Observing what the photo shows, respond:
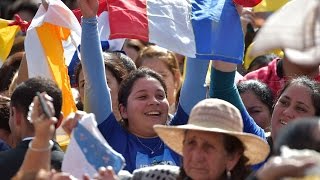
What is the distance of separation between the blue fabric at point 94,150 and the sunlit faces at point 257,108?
2.40 metres

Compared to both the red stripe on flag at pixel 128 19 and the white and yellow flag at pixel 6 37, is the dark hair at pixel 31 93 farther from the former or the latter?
the white and yellow flag at pixel 6 37

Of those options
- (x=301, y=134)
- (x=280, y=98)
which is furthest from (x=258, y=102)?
(x=301, y=134)

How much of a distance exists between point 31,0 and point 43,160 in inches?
342

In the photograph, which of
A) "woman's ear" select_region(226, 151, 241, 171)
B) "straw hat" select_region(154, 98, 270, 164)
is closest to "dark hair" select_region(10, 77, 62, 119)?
"straw hat" select_region(154, 98, 270, 164)

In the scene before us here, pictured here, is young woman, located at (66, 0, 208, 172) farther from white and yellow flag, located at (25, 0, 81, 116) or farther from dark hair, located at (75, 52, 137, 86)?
dark hair, located at (75, 52, 137, 86)

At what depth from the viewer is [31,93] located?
704 cm

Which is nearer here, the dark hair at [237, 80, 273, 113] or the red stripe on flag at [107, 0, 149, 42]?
the red stripe on flag at [107, 0, 149, 42]

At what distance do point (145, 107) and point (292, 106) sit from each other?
3.01ft

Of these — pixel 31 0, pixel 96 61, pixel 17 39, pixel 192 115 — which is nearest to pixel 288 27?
pixel 192 115

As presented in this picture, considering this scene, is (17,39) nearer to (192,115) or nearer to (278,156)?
(192,115)

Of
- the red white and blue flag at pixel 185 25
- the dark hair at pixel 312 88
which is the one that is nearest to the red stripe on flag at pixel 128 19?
the red white and blue flag at pixel 185 25

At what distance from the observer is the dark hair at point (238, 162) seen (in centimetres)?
615

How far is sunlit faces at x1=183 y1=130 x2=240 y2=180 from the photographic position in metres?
6.05

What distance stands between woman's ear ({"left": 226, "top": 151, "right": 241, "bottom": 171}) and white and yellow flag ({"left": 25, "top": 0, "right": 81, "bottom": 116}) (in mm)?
2067
